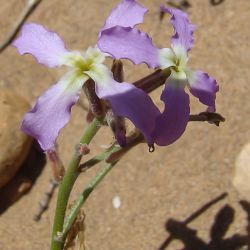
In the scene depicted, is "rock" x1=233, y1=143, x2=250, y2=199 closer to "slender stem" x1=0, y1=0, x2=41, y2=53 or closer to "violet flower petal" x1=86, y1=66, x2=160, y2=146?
"violet flower petal" x1=86, y1=66, x2=160, y2=146

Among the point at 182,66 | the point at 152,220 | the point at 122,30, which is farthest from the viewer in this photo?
the point at 152,220

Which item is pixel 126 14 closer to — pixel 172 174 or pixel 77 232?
pixel 77 232

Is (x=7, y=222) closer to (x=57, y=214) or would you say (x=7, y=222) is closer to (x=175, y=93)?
(x=57, y=214)

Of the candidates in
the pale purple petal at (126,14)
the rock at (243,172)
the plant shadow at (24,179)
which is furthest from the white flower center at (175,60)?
the plant shadow at (24,179)

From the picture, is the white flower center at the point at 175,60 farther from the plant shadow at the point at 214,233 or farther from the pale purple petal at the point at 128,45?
the plant shadow at the point at 214,233

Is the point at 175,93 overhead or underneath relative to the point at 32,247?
overhead

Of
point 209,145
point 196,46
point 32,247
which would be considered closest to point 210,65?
point 196,46
